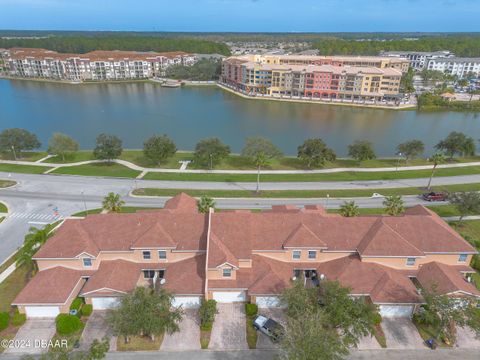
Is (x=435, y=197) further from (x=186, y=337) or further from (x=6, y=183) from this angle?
(x=6, y=183)

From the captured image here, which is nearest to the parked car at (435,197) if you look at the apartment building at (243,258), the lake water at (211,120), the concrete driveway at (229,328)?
the apartment building at (243,258)

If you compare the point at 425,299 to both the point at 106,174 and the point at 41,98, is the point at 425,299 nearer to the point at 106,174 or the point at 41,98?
the point at 106,174

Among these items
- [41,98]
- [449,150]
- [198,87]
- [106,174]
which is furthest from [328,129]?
[41,98]

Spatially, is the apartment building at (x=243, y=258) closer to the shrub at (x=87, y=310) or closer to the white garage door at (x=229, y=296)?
the white garage door at (x=229, y=296)

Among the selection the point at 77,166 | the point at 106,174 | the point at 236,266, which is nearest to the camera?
the point at 236,266

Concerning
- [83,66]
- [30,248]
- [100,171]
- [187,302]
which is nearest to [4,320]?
[30,248]

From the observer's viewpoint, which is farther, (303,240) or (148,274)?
(148,274)
